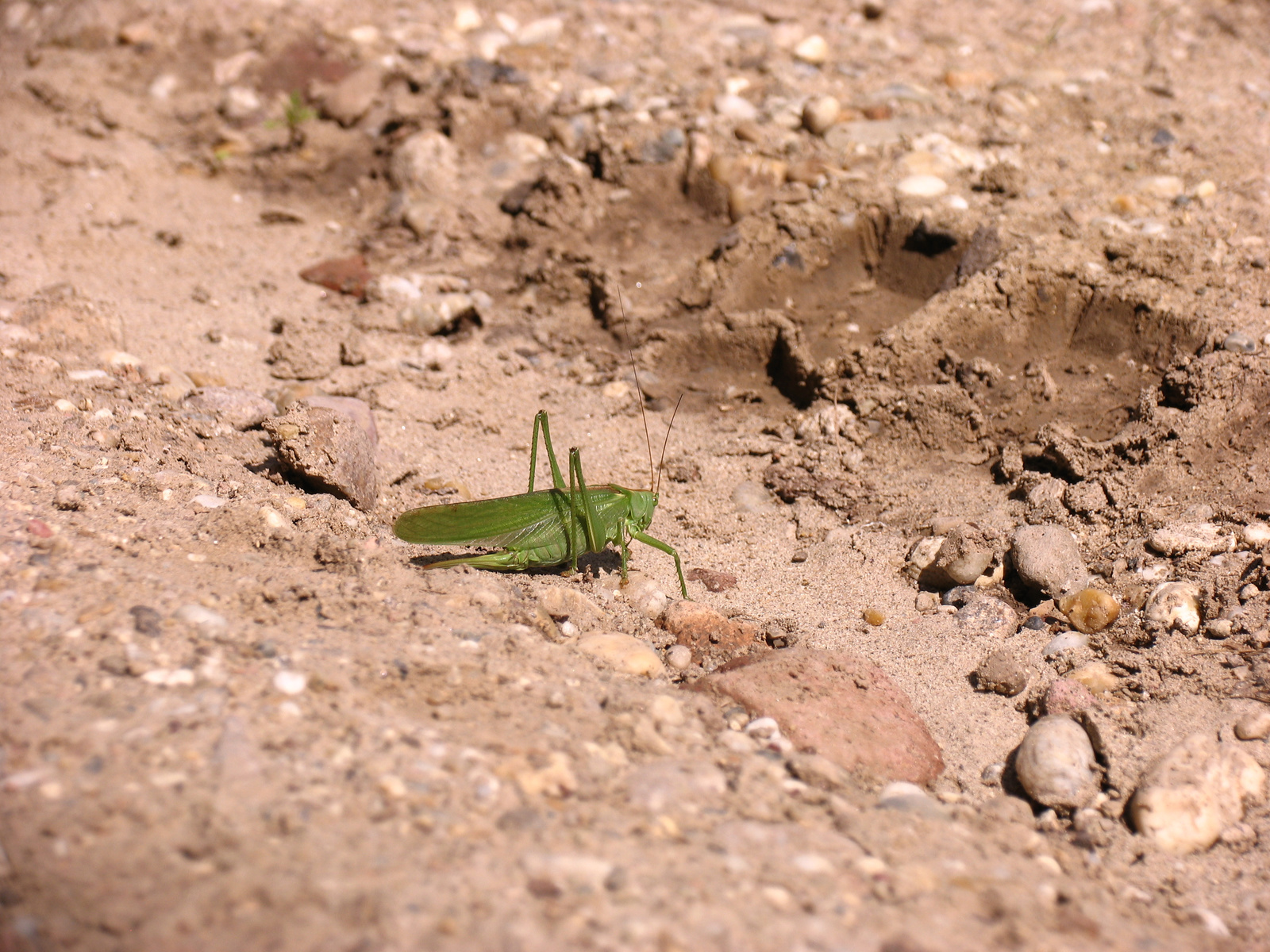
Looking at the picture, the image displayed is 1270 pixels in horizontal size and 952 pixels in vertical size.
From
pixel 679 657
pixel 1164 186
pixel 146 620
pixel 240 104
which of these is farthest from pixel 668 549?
pixel 240 104

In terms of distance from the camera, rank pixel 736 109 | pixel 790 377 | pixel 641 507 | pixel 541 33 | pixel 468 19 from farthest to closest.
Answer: pixel 468 19 → pixel 541 33 → pixel 736 109 → pixel 790 377 → pixel 641 507

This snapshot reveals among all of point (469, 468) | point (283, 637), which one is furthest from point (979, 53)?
point (283, 637)

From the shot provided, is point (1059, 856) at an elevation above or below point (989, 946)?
below

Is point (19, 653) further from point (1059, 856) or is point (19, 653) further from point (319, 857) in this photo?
point (1059, 856)

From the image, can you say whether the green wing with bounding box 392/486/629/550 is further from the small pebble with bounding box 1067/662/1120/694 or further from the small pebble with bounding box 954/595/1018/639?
the small pebble with bounding box 1067/662/1120/694

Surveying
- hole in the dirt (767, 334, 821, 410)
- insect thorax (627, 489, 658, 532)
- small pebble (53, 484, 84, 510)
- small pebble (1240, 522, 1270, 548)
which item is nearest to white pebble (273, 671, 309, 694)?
small pebble (53, 484, 84, 510)

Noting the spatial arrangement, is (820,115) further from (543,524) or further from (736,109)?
(543,524)
